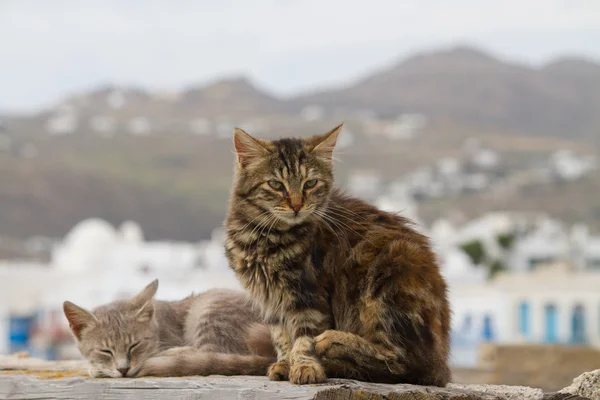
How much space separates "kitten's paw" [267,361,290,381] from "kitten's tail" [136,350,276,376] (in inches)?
9.8

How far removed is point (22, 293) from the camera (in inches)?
1264

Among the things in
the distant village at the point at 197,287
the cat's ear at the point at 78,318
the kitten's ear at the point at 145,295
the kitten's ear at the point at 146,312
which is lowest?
the cat's ear at the point at 78,318

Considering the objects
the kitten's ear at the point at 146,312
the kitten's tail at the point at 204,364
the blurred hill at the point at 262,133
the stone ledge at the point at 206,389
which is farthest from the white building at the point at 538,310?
the blurred hill at the point at 262,133

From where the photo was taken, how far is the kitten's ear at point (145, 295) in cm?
480

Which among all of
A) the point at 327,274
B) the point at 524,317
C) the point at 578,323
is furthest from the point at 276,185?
the point at 578,323

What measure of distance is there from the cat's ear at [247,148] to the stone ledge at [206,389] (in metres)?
1.09

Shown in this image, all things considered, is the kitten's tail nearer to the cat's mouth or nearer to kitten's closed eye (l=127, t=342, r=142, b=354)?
kitten's closed eye (l=127, t=342, r=142, b=354)

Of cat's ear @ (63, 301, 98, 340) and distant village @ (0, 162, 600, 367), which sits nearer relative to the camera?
cat's ear @ (63, 301, 98, 340)

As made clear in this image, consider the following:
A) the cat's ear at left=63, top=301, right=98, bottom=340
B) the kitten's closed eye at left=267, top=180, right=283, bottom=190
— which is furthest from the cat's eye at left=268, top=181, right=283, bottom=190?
the cat's ear at left=63, top=301, right=98, bottom=340

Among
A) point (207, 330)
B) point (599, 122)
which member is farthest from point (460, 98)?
point (207, 330)

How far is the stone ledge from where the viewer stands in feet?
11.9

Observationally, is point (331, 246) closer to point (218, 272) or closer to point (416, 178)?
point (218, 272)

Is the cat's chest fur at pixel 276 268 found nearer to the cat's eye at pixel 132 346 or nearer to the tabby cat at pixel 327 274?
the tabby cat at pixel 327 274

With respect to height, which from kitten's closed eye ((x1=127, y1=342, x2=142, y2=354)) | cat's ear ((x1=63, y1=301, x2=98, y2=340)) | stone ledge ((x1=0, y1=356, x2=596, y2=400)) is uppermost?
cat's ear ((x1=63, y1=301, x2=98, y2=340))
